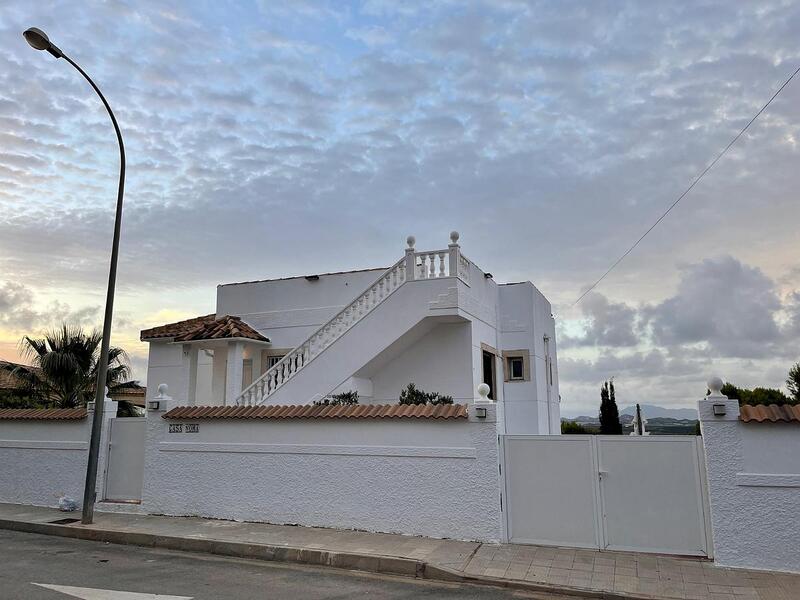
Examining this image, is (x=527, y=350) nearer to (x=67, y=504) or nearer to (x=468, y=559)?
(x=468, y=559)

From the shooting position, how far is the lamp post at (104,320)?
10156 millimetres

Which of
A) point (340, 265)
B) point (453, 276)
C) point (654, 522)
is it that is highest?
point (340, 265)

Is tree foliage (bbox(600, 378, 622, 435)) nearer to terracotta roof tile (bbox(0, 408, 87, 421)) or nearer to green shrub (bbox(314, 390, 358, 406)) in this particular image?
green shrub (bbox(314, 390, 358, 406))

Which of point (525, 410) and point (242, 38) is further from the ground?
point (242, 38)

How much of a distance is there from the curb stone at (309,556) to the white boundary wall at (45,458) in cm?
148

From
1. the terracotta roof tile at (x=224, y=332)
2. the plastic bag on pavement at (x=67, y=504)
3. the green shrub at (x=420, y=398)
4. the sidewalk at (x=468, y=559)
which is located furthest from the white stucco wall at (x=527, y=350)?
the plastic bag on pavement at (x=67, y=504)

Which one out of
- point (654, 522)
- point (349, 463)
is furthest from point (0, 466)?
point (654, 522)

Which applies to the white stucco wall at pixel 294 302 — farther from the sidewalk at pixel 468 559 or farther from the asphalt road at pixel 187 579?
the asphalt road at pixel 187 579

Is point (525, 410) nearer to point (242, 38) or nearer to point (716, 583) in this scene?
point (716, 583)

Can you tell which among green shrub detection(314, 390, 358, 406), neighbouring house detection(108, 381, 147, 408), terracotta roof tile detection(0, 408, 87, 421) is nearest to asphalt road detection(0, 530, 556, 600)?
terracotta roof tile detection(0, 408, 87, 421)

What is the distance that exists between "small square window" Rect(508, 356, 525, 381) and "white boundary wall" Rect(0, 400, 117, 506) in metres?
11.4

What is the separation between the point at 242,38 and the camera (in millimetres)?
12062

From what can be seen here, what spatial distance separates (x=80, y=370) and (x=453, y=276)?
39.7 feet

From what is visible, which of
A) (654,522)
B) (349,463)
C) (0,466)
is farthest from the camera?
(0,466)
